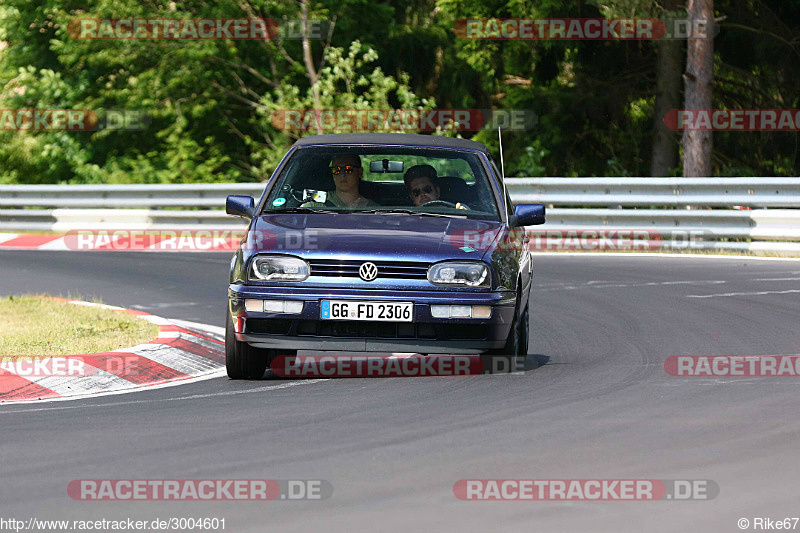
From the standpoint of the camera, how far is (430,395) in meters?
7.99

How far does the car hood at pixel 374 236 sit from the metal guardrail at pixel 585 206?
35.2 feet

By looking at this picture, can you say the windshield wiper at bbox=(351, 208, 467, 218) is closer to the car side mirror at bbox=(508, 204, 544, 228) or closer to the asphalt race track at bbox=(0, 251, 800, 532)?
the car side mirror at bbox=(508, 204, 544, 228)

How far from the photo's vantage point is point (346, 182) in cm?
979

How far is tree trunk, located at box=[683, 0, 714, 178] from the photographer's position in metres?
23.8

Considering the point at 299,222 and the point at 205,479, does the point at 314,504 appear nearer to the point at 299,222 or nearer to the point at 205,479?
the point at 205,479

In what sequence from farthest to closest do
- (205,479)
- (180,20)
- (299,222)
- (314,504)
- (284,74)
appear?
(284,74), (180,20), (299,222), (205,479), (314,504)

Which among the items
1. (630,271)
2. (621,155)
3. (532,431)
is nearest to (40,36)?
(621,155)

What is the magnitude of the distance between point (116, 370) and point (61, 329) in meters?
1.91

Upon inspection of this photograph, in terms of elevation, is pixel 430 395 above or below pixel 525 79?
below

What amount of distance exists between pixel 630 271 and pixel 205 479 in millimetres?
11679

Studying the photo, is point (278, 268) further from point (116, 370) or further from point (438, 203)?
point (438, 203)

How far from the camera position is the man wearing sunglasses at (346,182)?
956 centimetres

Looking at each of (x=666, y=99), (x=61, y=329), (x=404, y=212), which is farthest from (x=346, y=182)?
(x=666, y=99)

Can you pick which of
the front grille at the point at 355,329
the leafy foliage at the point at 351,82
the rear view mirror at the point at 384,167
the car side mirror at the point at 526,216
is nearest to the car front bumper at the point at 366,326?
the front grille at the point at 355,329
